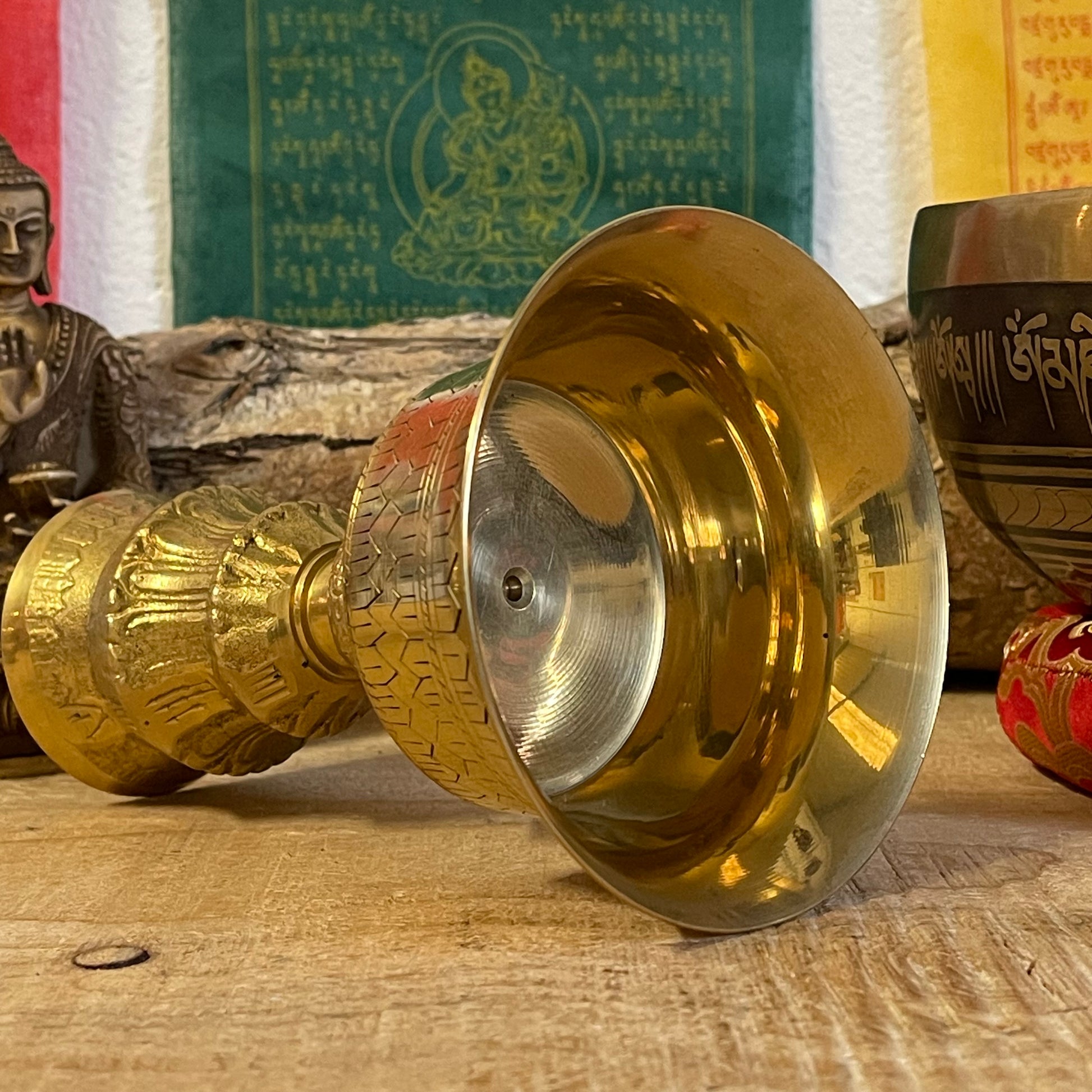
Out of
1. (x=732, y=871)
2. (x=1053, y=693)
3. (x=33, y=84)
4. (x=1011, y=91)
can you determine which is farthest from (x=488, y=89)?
(x=732, y=871)

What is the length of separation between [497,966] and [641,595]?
1.14 ft

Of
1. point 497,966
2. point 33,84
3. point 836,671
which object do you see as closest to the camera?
point 497,966

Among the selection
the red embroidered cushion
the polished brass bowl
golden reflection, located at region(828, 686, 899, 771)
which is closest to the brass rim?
golden reflection, located at region(828, 686, 899, 771)

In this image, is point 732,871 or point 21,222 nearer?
point 732,871

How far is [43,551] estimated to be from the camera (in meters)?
1.16

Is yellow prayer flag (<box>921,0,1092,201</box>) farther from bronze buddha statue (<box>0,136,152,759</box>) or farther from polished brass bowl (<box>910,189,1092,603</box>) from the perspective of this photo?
bronze buddha statue (<box>0,136,152,759</box>)

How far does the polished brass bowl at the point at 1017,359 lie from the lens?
3.23ft

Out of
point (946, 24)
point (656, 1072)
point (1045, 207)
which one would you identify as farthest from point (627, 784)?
point (946, 24)

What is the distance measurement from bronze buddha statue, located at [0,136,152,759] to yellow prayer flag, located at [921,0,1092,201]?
1.10 m

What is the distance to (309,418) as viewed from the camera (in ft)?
4.97

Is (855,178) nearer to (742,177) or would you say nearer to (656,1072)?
(742,177)

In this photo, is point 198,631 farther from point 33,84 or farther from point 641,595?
point 33,84

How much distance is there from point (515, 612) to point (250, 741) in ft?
0.88

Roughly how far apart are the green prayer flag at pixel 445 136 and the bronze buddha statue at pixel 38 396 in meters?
0.46
